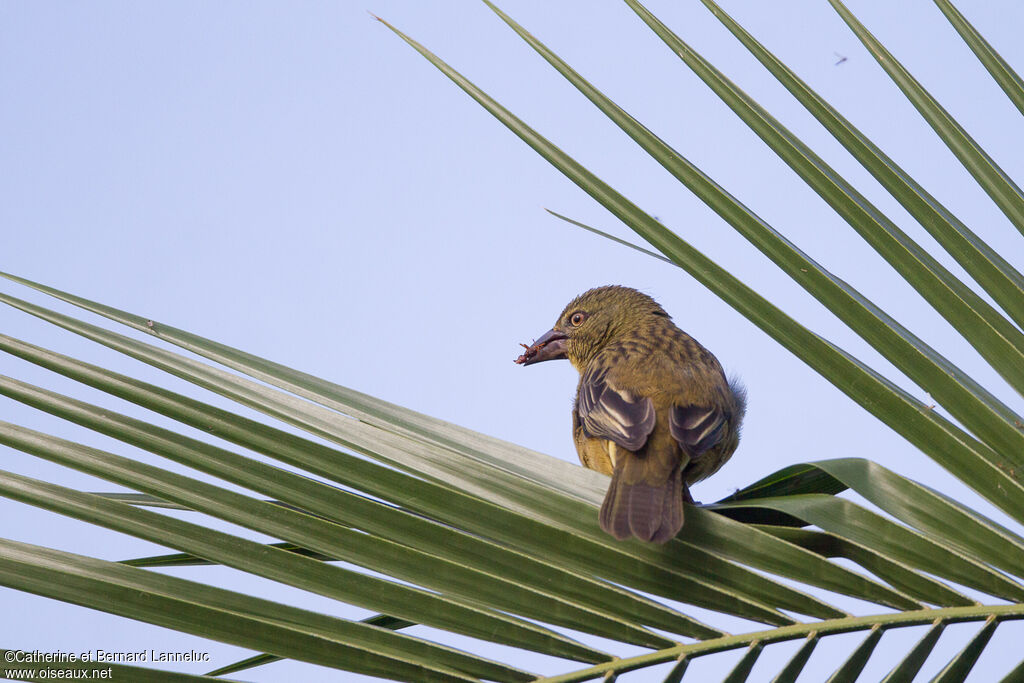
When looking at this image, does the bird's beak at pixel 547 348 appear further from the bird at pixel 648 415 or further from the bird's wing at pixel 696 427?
the bird's wing at pixel 696 427

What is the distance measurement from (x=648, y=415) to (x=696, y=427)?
0.49 ft

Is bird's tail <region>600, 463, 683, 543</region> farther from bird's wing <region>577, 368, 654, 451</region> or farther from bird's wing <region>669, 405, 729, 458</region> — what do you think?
bird's wing <region>669, 405, 729, 458</region>

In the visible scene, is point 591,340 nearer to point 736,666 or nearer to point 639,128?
point 639,128

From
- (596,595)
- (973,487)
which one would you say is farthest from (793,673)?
(973,487)

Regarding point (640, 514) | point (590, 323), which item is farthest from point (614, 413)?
point (590, 323)

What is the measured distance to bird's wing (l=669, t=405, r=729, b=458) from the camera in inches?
115

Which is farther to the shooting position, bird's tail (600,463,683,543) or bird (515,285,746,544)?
bird (515,285,746,544)

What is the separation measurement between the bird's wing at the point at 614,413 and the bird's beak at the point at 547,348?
1407 millimetres

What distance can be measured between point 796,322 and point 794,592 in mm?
482

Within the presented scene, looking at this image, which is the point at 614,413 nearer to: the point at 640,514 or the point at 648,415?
the point at 648,415

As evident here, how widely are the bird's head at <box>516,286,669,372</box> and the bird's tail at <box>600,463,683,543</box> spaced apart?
284cm

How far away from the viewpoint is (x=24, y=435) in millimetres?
1642

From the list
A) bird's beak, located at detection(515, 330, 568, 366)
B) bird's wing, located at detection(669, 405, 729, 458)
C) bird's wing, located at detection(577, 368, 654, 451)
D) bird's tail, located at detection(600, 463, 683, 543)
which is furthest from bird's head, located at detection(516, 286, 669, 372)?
bird's tail, located at detection(600, 463, 683, 543)

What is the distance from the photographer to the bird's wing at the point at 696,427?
9.55ft
